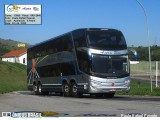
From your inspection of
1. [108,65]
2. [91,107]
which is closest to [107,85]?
[108,65]

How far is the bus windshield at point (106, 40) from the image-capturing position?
24297mm

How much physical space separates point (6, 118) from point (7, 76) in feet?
199

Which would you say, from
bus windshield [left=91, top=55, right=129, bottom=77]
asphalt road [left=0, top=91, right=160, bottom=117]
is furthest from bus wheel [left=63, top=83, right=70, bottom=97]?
asphalt road [left=0, top=91, right=160, bottom=117]

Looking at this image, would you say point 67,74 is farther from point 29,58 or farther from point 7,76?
point 7,76

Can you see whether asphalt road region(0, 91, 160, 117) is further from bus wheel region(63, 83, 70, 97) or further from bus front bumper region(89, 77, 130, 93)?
bus wheel region(63, 83, 70, 97)

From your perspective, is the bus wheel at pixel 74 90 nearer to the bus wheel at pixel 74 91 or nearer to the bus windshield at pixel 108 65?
the bus wheel at pixel 74 91

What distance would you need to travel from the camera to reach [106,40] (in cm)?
2472

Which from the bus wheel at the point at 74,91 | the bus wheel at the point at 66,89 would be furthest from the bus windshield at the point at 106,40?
the bus wheel at the point at 66,89

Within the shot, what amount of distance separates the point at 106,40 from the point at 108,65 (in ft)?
4.82

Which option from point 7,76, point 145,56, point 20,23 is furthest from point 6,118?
point 145,56

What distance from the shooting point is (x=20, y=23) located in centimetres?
4003

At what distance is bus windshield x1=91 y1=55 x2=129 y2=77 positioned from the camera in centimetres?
2417

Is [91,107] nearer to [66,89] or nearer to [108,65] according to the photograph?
[108,65]

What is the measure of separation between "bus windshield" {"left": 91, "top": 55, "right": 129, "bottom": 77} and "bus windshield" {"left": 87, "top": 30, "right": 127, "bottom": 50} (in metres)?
0.59
